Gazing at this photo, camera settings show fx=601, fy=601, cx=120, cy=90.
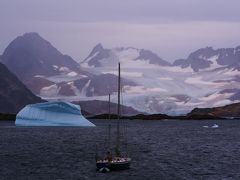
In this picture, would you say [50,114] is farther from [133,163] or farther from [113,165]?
[113,165]

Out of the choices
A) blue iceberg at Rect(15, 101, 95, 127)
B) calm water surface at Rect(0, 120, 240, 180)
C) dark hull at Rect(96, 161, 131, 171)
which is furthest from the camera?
blue iceberg at Rect(15, 101, 95, 127)

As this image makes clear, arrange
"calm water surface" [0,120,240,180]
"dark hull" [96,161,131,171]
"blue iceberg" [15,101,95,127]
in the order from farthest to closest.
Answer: "blue iceberg" [15,101,95,127]
"calm water surface" [0,120,240,180]
"dark hull" [96,161,131,171]

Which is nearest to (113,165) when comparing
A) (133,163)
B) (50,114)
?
(133,163)

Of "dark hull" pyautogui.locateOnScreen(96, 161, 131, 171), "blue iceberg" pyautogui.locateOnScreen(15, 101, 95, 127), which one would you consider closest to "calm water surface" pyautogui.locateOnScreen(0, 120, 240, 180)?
"dark hull" pyautogui.locateOnScreen(96, 161, 131, 171)

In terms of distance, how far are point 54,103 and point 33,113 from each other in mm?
9356

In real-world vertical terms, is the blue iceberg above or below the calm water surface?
above

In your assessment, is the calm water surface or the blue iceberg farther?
the blue iceberg

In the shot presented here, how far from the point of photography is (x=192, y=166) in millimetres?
80812

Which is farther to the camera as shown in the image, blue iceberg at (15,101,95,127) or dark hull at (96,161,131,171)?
blue iceberg at (15,101,95,127)

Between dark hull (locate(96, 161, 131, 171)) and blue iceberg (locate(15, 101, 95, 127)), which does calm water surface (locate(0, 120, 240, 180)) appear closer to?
dark hull (locate(96, 161, 131, 171))

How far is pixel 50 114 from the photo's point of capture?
176125mm

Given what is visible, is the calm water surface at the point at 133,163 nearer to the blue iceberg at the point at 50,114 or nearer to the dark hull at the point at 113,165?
the dark hull at the point at 113,165

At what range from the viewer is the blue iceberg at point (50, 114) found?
174 meters

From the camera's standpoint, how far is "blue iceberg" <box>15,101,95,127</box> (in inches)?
6831
